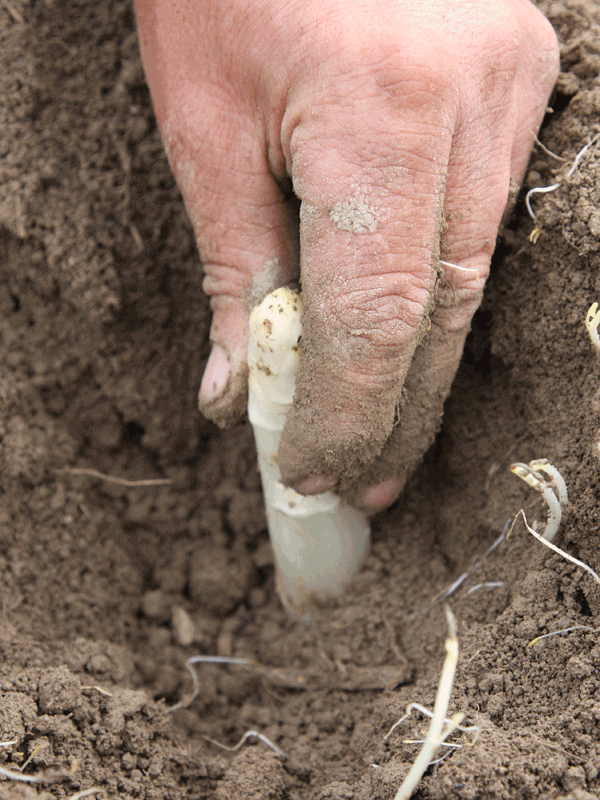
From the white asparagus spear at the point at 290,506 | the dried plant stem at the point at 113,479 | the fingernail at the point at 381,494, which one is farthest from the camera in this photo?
the dried plant stem at the point at 113,479

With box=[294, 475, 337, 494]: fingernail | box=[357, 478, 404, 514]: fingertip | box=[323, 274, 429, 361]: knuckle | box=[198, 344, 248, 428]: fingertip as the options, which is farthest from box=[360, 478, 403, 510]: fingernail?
box=[323, 274, 429, 361]: knuckle

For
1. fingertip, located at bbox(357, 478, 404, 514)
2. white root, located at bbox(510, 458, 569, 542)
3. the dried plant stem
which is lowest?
the dried plant stem

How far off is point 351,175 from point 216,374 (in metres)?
0.50

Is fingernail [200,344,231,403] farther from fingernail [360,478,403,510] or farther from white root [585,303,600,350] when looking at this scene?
white root [585,303,600,350]

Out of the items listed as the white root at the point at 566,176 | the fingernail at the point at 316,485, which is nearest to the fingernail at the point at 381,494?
the fingernail at the point at 316,485

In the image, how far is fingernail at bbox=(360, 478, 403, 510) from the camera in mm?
1443

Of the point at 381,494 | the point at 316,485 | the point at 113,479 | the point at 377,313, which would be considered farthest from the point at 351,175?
the point at 113,479

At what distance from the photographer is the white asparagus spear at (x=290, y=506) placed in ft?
3.84

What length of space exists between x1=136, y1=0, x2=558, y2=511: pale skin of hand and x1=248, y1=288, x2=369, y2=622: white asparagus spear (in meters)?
0.05

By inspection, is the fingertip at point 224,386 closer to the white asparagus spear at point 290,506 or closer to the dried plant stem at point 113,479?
the white asparagus spear at point 290,506

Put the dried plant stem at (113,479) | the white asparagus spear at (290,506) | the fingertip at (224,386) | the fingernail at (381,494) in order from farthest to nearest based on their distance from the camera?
the dried plant stem at (113,479)
the fingernail at (381,494)
the fingertip at (224,386)
the white asparagus spear at (290,506)

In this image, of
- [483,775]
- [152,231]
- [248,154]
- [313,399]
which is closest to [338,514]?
[313,399]

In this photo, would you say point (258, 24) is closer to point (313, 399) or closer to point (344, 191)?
point (344, 191)

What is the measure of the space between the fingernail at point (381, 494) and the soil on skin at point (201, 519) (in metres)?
0.22
